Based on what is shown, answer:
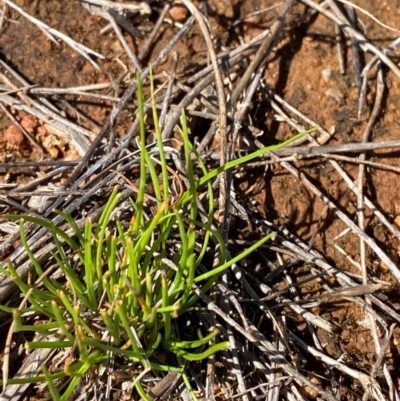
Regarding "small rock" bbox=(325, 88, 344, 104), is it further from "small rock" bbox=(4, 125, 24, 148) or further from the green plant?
"small rock" bbox=(4, 125, 24, 148)

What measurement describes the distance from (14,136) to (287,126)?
722 millimetres

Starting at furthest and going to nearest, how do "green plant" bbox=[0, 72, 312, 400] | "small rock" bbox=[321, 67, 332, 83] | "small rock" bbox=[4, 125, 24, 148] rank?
"small rock" bbox=[321, 67, 332, 83]
"small rock" bbox=[4, 125, 24, 148]
"green plant" bbox=[0, 72, 312, 400]

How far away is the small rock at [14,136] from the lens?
1657 millimetres

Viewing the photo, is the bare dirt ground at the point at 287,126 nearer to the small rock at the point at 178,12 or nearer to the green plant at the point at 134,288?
A: the small rock at the point at 178,12

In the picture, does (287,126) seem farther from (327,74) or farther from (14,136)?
(14,136)

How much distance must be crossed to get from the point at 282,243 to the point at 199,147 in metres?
0.32

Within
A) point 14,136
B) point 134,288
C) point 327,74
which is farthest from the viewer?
point 327,74

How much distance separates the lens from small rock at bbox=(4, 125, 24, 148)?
166cm

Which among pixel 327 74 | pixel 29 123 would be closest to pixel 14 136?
pixel 29 123

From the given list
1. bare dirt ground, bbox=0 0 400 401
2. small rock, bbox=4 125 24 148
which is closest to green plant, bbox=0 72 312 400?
bare dirt ground, bbox=0 0 400 401

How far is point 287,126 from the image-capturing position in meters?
1.71

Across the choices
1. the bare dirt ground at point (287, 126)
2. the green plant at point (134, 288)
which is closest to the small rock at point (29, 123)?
the bare dirt ground at point (287, 126)

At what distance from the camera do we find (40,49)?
1.77 metres

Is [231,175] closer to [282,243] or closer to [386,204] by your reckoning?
[282,243]
